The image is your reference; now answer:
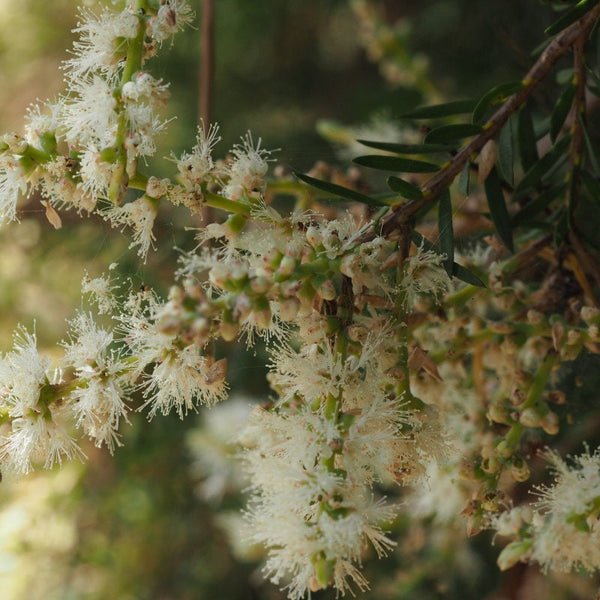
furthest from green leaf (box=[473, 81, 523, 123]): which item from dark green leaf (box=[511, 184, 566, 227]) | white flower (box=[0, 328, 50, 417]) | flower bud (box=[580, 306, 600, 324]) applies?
white flower (box=[0, 328, 50, 417])

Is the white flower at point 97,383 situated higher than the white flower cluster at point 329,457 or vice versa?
the white flower at point 97,383

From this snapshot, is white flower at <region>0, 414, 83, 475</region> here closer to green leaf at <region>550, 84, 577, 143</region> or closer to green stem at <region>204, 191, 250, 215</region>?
green stem at <region>204, 191, 250, 215</region>

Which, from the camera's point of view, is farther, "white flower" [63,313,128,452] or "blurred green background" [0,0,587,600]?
"blurred green background" [0,0,587,600]

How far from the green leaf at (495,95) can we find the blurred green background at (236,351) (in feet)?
0.92

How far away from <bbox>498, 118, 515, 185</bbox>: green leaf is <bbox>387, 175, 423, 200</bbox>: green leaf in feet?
0.51

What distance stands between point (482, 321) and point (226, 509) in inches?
37.1

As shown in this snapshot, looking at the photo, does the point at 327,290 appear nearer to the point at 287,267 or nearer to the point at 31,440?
the point at 287,267

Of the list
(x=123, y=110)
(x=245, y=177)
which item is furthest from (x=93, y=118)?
(x=245, y=177)

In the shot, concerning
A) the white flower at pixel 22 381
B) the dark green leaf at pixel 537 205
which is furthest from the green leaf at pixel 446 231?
the white flower at pixel 22 381

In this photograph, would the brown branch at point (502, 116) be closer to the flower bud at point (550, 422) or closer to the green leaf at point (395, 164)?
the green leaf at point (395, 164)

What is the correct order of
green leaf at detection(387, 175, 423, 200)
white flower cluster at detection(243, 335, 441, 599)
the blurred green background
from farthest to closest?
the blurred green background, green leaf at detection(387, 175, 423, 200), white flower cluster at detection(243, 335, 441, 599)

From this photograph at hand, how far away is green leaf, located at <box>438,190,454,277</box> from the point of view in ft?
2.04

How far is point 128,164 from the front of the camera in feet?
1.83

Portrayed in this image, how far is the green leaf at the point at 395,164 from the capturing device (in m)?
0.66
